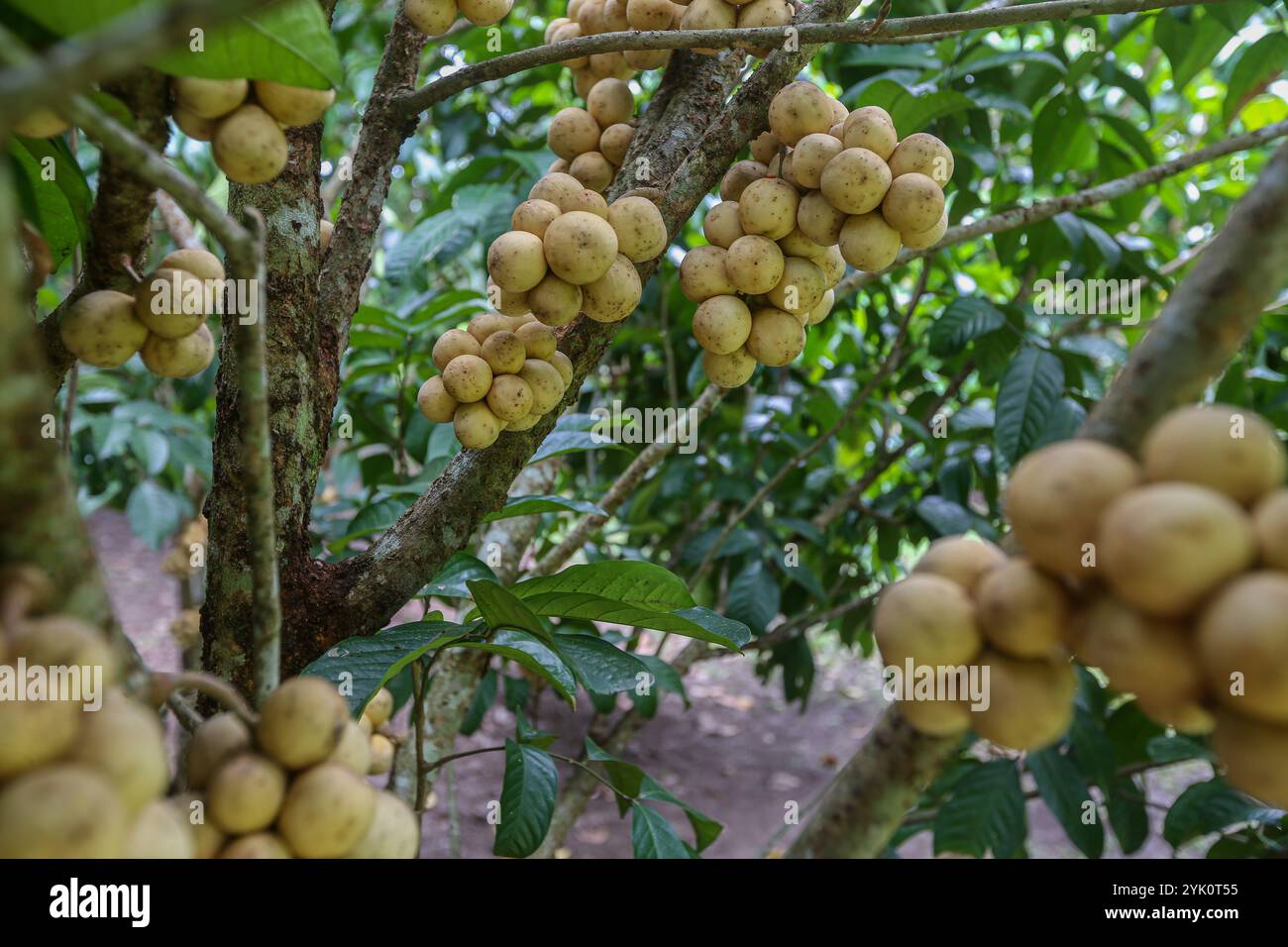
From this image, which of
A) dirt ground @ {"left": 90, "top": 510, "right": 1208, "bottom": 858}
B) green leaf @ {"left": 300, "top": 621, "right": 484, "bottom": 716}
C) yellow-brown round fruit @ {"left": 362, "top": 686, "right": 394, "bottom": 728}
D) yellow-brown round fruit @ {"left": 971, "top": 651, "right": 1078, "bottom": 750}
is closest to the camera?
yellow-brown round fruit @ {"left": 971, "top": 651, "right": 1078, "bottom": 750}

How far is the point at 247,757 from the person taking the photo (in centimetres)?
59

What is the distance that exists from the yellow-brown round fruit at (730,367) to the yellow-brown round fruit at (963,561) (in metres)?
0.60

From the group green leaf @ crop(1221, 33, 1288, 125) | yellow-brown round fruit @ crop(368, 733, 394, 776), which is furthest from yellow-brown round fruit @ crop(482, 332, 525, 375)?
green leaf @ crop(1221, 33, 1288, 125)

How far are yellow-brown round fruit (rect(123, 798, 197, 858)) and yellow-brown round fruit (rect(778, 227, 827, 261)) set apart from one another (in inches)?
34.1

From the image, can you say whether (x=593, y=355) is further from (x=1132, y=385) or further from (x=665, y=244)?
(x=1132, y=385)

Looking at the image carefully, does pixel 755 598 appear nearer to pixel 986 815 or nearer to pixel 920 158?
pixel 986 815

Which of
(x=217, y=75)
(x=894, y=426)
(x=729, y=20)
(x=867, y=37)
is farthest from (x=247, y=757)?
(x=894, y=426)

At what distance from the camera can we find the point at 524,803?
4.26 ft

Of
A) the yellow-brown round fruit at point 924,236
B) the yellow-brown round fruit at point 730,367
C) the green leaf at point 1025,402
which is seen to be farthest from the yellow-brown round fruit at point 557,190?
the green leaf at point 1025,402

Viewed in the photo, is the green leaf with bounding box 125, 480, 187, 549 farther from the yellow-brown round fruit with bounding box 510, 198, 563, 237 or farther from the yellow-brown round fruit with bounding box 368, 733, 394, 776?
the yellow-brown round fruit with bounding box 510, 198, 563, 237

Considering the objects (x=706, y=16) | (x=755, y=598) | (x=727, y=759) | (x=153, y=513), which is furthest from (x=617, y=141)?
(x=727, y=759)

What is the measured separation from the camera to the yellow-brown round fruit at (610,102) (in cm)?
137

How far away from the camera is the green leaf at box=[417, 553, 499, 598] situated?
1.27 m

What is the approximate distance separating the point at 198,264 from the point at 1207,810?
1.73 metres
